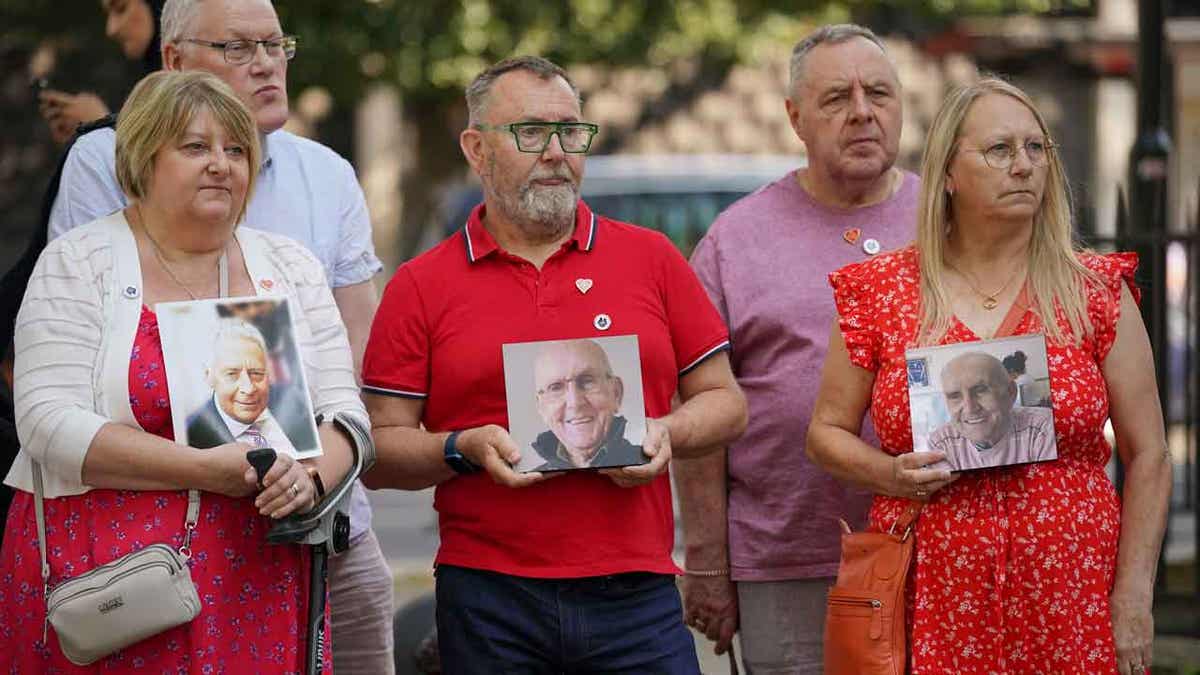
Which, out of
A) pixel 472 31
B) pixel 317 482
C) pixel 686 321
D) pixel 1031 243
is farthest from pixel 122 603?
pixel 472 31

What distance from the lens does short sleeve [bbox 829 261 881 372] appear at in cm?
421

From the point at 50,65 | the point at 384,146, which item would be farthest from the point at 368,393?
the point at 384,146

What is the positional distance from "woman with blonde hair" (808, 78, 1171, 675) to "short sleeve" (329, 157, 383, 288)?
129cm

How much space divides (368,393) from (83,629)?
3.09 feet

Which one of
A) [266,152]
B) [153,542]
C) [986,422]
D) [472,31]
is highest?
[472,31]

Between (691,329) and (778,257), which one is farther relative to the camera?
(778,257)

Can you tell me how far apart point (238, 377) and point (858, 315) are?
57.2 inches

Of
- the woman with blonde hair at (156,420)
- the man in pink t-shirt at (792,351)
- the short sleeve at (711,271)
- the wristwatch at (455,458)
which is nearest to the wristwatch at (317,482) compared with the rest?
the woman with blonde hair at (156,420)

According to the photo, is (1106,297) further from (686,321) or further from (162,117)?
(162,117)

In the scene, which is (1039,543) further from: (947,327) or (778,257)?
(778,257)

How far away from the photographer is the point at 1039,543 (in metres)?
4.02

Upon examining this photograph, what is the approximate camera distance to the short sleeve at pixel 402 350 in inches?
167

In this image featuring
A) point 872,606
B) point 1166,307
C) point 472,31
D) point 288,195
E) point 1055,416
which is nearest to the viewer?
point 1055,416

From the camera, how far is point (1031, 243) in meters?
4.24
